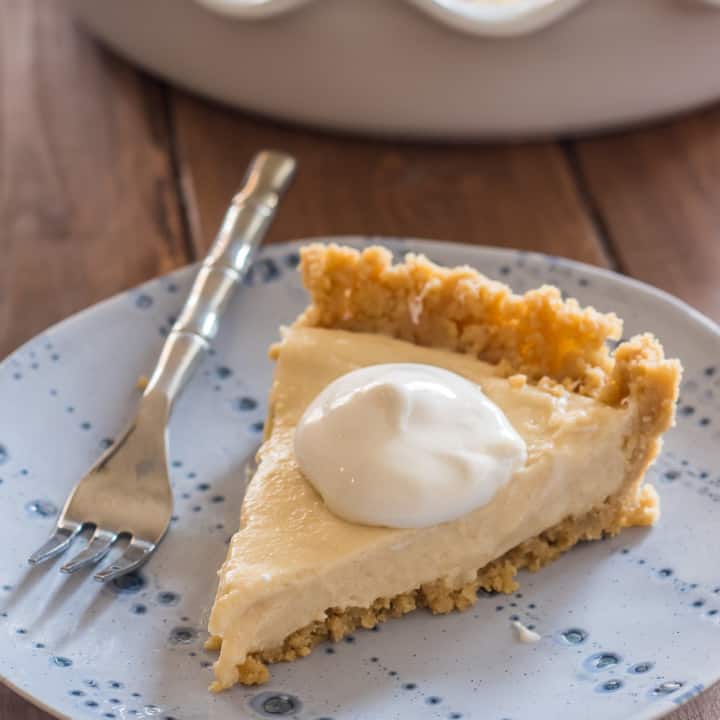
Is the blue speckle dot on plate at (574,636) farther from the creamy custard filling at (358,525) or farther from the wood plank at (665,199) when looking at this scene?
the wood plank at (665,199)

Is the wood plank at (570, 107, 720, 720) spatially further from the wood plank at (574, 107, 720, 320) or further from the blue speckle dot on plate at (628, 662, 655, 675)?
the blue speckle dot on plate at (628, 662, 655, 675)

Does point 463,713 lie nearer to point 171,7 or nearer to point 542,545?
point 542,545

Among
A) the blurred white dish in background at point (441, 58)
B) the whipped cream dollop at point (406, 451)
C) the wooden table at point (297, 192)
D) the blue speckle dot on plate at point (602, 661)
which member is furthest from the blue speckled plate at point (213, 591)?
the blurred white dish in background at point (441, 58)

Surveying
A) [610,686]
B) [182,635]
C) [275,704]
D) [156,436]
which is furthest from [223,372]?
[610,686]

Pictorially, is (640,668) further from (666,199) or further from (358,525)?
(666,199)

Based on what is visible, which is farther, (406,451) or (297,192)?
(297,192)

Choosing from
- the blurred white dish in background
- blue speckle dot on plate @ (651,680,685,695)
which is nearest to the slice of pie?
blue speckle dot on plate @ (651,680,685,695)

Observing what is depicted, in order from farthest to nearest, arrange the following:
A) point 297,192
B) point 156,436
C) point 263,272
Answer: point 297,192 → point 263,272 → point 156,436
